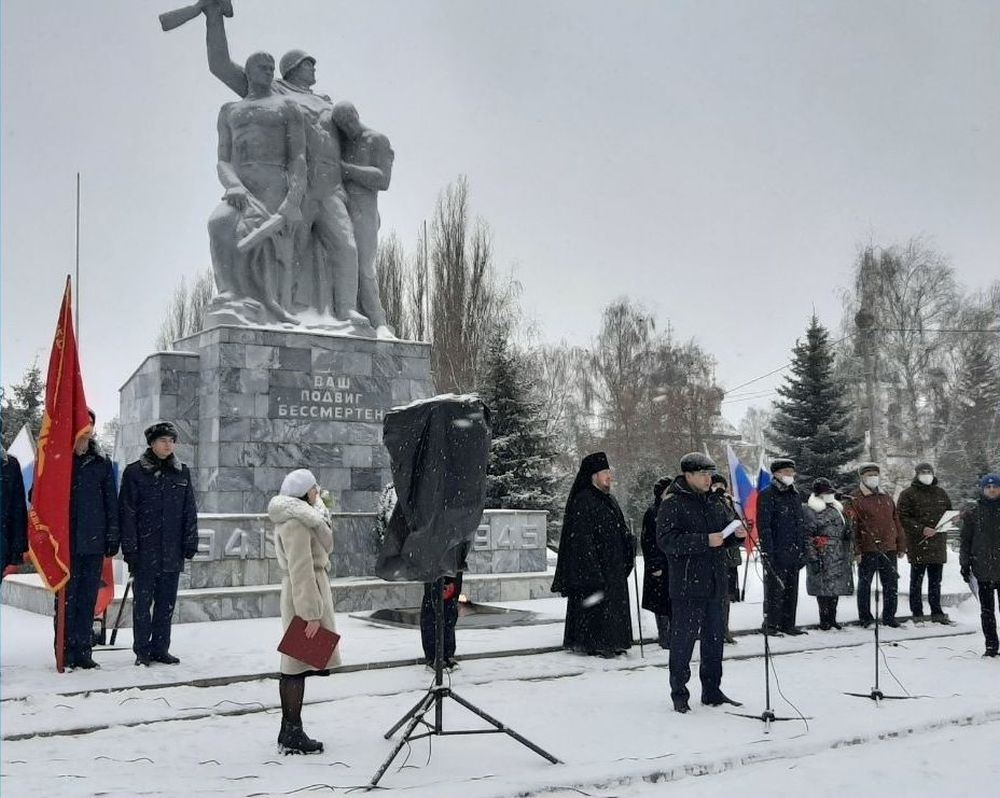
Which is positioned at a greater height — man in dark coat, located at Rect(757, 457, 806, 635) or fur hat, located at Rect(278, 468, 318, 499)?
fur hat, located at Rect(278, 468, 318, 499)

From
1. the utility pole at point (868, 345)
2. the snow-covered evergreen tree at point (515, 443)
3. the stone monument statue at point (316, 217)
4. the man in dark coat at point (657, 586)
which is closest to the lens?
the man in dark coat at point (657, 586)

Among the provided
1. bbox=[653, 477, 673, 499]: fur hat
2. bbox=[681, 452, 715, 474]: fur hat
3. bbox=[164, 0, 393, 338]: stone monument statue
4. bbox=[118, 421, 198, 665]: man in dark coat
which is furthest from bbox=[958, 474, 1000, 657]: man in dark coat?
bbox=[164, 0, 393, 338]: stone monument statue

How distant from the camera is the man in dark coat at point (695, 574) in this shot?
7.08 m

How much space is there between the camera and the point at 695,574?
7.11 m

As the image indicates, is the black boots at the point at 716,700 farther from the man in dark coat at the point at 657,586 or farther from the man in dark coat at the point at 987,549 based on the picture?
the man in dark coat at the point at 987,549

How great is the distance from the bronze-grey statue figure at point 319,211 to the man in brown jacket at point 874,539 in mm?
7688

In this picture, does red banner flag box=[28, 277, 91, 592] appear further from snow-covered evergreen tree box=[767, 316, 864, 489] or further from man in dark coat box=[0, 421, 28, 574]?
snow-covered evergreen tree box=[767, 316, 864, 489]

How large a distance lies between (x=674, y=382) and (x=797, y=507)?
34029mm

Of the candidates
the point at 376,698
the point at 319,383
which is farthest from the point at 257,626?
the point at 319,383

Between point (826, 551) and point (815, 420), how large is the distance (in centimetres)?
1709

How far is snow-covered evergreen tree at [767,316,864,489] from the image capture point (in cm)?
2748

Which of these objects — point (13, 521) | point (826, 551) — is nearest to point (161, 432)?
point (13, 521)

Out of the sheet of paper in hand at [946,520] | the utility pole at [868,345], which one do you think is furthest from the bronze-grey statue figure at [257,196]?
the utility pole at [868,345]

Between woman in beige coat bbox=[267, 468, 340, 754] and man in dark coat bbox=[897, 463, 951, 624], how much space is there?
853cm
